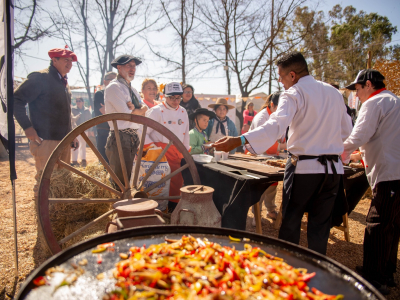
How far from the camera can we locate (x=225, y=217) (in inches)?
102

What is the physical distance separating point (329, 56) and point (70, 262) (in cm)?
2586

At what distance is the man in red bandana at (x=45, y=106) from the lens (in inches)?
121

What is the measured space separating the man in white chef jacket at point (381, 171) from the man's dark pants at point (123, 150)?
2.45m

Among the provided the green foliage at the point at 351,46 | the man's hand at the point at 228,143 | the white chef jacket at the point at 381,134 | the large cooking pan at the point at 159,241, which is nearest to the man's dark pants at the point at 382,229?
the white chef jacket at the point at 381,134

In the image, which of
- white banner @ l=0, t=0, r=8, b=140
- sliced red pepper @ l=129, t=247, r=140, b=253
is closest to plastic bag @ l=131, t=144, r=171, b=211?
white banner @ l=0, t=0, r=8, b=140

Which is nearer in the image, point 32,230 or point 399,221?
point 399,221

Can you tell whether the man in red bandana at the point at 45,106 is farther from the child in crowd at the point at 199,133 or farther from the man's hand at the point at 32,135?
the child in crowd at the point at 199,133

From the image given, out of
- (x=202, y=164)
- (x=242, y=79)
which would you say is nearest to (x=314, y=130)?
(x=202, y=164)

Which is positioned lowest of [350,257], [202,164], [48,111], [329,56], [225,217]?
[350,257]

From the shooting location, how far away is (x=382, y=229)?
7.87 ft

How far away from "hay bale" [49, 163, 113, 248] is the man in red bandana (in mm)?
398

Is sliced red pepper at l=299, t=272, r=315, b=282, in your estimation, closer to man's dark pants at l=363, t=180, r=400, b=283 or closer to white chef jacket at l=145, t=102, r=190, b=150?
man's dark pants at l=363, t=180, r=400, b=283

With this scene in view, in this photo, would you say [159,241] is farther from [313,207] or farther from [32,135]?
[32,135]

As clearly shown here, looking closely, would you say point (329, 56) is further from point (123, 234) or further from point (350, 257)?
point (123, 234)
